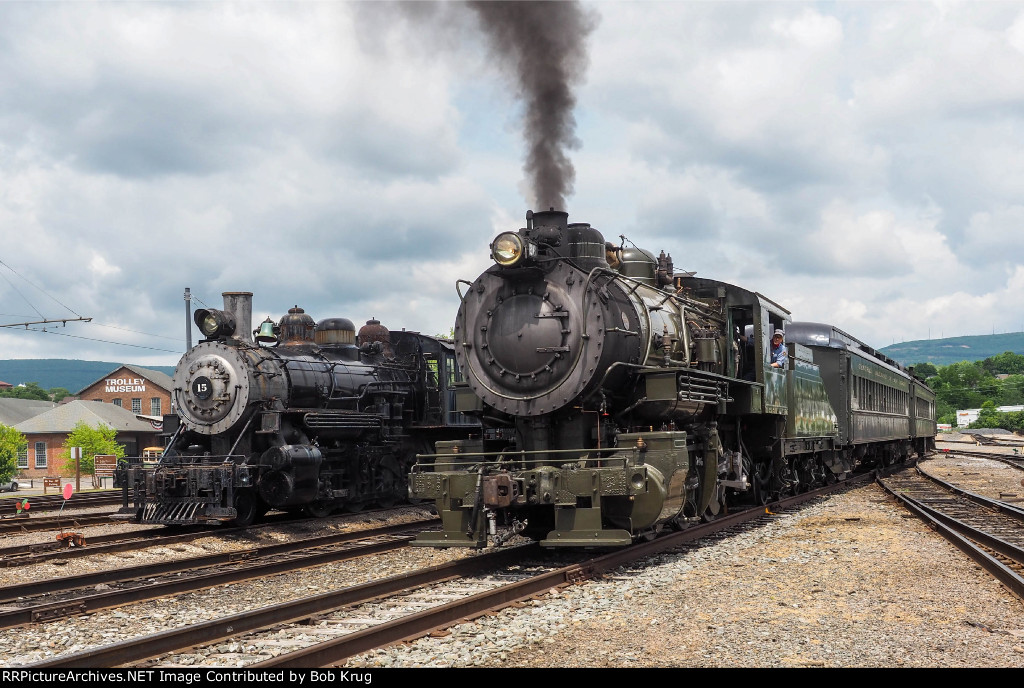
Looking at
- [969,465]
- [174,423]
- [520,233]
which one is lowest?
[969,465]

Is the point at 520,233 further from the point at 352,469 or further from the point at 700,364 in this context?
the point at 352,469

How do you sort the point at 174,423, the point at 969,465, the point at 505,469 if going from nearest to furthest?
the point at 505,469, the point at 174,423, the point at 969,465

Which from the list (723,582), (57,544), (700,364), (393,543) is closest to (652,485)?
(723,582)

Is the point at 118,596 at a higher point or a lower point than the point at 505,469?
lower

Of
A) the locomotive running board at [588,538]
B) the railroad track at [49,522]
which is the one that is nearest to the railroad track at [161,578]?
the locomotive running board at [588,538]

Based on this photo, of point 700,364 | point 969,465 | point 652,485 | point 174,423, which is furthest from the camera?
point 969,465

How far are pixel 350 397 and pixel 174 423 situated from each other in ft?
10.5

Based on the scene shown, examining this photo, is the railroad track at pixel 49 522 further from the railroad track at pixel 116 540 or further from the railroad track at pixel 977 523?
the railroad track at pixel 977 523

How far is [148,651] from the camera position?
238 inches

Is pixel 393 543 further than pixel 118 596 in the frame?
Yes

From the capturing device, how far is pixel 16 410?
209ft

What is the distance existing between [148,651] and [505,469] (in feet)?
15.3

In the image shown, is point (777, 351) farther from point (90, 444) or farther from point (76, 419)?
point (76, 419)

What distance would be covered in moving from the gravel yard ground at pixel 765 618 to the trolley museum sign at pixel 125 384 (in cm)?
6722
